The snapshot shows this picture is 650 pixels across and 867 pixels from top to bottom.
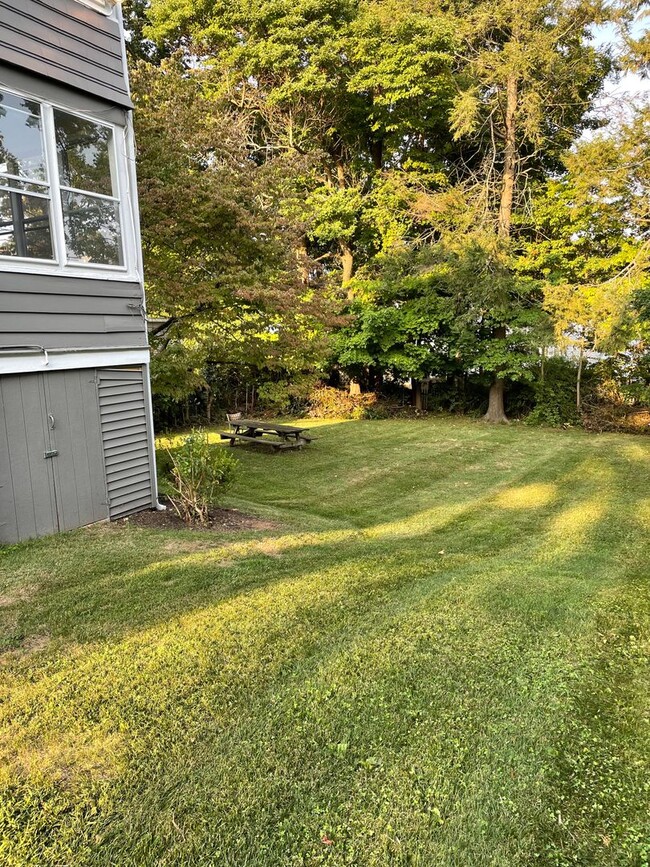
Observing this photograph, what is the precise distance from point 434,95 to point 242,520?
1545cm

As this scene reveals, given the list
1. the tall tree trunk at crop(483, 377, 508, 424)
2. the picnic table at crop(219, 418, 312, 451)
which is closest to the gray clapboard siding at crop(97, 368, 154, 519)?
the picnic table at crop(219, 418, 312, 451)

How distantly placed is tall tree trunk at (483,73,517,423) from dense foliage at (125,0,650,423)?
0.22 ft

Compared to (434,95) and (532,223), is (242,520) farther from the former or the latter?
(434,95)

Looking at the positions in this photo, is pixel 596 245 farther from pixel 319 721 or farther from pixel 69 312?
pixel 319 721

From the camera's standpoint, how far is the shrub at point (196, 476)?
20.3ft

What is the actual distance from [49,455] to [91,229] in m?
2.44

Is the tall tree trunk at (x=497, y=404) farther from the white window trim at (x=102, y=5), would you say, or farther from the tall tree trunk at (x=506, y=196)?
the white window trim at (x=102, y=5)

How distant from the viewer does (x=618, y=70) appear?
595 inches

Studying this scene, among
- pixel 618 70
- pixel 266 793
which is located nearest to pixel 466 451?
pixel 266 793

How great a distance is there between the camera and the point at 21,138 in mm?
5016

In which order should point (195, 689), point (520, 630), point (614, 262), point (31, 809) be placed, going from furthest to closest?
point (614, 262)
point (520, 630)
point (195, 689)
point (31, 809)

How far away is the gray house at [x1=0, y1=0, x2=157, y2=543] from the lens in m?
4.95

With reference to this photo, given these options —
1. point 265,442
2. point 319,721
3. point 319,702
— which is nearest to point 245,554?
point 319,702

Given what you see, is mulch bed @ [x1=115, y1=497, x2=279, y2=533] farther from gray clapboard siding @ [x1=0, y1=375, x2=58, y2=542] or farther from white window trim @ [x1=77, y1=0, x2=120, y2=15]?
white window trim @ [x1=77, y1=0, x2=120, y2=15]
